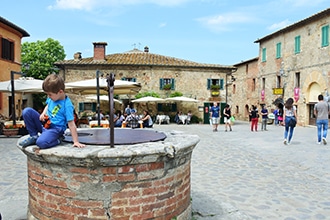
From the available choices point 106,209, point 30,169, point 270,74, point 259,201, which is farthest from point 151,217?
point 270,74

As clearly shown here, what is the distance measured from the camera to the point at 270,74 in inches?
1072

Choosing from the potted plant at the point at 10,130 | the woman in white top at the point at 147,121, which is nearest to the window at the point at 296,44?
the woman in white top at the point at 147,121

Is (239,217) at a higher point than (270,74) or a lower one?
lower

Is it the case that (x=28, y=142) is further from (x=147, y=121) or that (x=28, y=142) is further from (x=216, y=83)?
(x=216, y=83)

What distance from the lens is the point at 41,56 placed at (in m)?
35.7

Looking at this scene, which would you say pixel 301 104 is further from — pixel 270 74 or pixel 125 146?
pixel 125 146

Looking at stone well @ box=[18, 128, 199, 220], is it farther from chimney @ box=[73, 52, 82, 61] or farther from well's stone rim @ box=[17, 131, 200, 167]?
chimney @ box=[73, 52, 82, 61]

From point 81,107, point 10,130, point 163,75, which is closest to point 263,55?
point 163,75

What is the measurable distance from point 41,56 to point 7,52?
17.2 meters

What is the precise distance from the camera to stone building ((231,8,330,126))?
805 inches

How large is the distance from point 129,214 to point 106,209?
0.23m

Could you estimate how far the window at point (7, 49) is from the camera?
736 inches

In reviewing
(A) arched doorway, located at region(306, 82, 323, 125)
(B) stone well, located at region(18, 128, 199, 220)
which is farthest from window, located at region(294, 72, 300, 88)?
(B) stone well, located at region(18, 128, 199, 220)

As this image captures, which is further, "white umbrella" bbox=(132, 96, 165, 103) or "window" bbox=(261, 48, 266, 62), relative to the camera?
"window" bbox=(261, 48, 266, 62)
